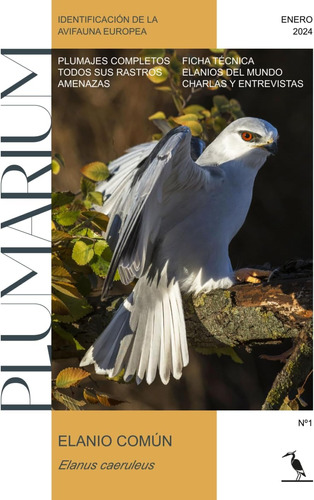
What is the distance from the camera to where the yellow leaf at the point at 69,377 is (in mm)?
1907

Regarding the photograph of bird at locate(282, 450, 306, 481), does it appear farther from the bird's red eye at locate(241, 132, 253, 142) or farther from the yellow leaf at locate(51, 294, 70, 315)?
the bird's red eye at locate(241, 132, 253, 142)

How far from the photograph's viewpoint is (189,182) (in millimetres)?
2068

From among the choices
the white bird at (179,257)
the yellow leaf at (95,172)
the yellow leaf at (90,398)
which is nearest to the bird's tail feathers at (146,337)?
the white bird at (179,257)

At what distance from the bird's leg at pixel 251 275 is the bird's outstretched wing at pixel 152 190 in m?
0.28

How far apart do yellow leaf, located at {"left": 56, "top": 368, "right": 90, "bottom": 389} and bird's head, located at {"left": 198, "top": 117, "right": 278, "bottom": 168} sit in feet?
2.60

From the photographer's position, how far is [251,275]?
2135 mm

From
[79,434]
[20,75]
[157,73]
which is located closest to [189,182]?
[157,73]

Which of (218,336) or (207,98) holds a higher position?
(207,98)

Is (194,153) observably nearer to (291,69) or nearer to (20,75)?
(291,69)

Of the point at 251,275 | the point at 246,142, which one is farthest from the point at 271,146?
the point at 251,275

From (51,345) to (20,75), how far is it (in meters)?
0.75

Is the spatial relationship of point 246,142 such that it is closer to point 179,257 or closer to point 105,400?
point 179,257

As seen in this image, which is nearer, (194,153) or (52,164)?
(52,164)
